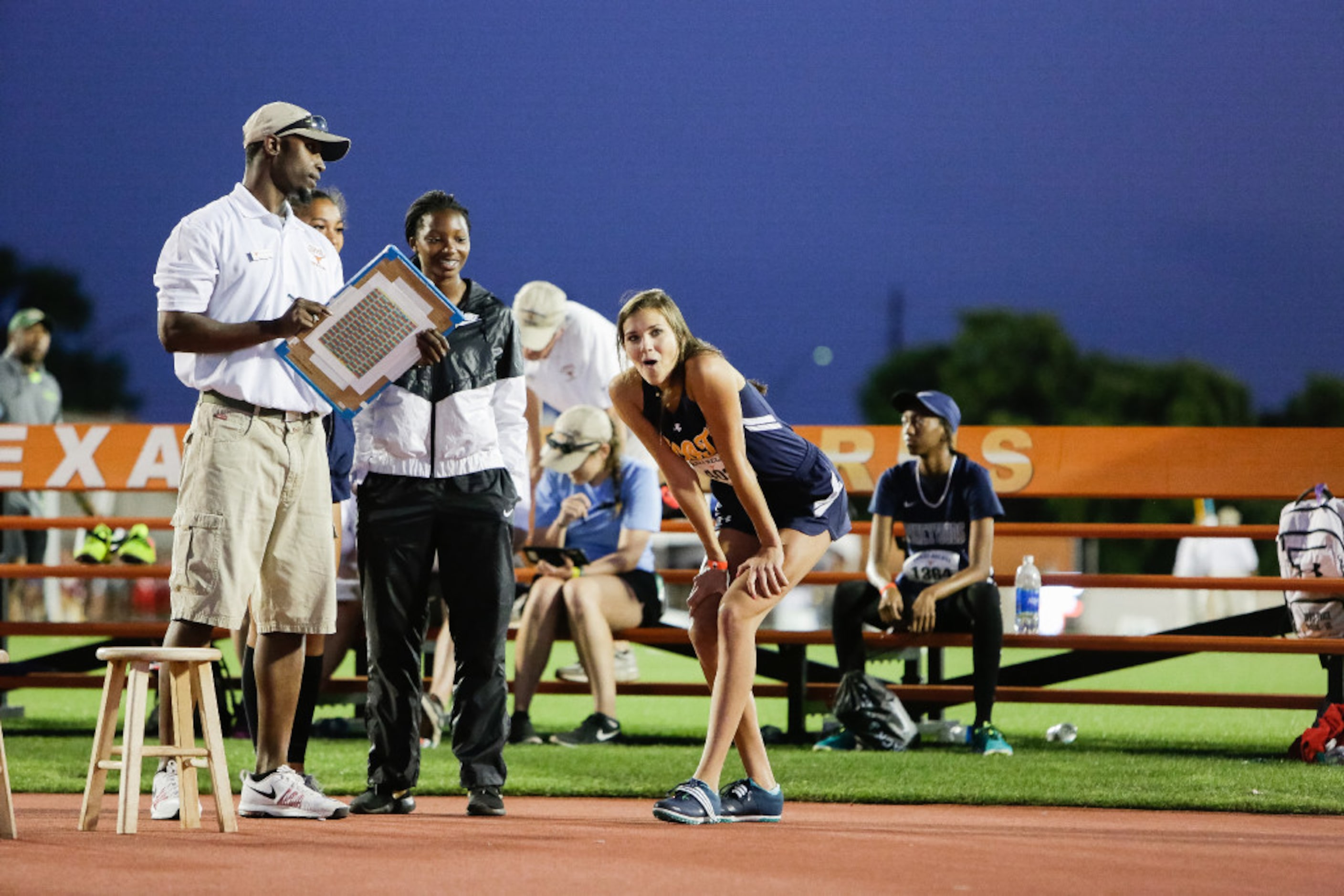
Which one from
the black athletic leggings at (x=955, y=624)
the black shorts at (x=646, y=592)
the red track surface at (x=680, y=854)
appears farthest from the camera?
the black shorts at (x=646, y=592)

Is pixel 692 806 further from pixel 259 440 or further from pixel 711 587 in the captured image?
pixel 259 440

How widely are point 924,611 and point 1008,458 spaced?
1.56 meters

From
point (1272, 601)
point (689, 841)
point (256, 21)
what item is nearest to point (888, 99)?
point (256, 21)

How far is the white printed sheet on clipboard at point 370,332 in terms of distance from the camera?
4.93m

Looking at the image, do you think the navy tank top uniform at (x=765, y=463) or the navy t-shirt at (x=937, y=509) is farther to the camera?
the navy t-shirt at (x=937, y=509)

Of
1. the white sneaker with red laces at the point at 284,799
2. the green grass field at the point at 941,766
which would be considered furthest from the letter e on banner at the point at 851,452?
the white sneaker with red laces at the point at 284,799

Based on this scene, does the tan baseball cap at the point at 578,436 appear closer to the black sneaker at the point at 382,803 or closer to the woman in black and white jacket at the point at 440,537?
the woman in black and white jacket at the point at 440,537

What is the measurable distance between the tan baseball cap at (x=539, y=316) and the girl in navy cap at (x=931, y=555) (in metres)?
2.08

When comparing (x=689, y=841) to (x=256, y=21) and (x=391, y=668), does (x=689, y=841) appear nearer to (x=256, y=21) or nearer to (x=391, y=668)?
(x=391, y=668)

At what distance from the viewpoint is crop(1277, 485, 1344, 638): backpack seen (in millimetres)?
7910

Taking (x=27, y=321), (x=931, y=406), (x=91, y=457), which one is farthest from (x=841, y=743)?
(x=27, y=321)

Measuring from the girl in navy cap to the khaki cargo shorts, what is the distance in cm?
334

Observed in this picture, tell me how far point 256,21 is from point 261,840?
58.8m

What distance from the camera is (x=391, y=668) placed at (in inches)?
210
